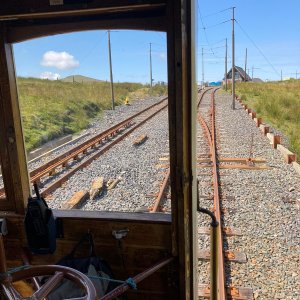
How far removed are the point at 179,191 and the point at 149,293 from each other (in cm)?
104

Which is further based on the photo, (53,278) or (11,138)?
(11,138)

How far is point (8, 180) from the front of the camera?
2.92 metres

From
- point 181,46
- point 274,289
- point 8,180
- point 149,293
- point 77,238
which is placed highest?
point 181,46

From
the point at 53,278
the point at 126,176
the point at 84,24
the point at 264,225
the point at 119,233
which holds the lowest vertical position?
the point at 264,225

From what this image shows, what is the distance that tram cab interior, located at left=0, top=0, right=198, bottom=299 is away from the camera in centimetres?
Result: 218

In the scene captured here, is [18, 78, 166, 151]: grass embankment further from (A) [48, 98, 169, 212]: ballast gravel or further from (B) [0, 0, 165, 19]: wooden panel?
(B) [0, 0, 165, 19]: wooden panel

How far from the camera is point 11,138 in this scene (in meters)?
2.79

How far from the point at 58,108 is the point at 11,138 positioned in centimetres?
1451

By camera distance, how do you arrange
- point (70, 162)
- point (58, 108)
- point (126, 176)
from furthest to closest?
1. point (58, 108)
2. point (70, 162)
3. point (126, 176)

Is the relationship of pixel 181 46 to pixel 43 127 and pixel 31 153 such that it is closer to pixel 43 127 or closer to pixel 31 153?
pixel 31 153

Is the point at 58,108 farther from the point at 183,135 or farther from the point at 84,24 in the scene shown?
the point at 183,135

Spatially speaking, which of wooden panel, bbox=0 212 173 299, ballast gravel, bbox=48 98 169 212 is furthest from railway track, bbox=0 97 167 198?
wooden panel, bbox=0 212 173 299

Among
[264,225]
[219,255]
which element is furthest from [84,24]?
[264,225]

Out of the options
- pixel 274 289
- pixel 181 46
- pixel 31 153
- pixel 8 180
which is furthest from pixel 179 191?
pixel 31 153
